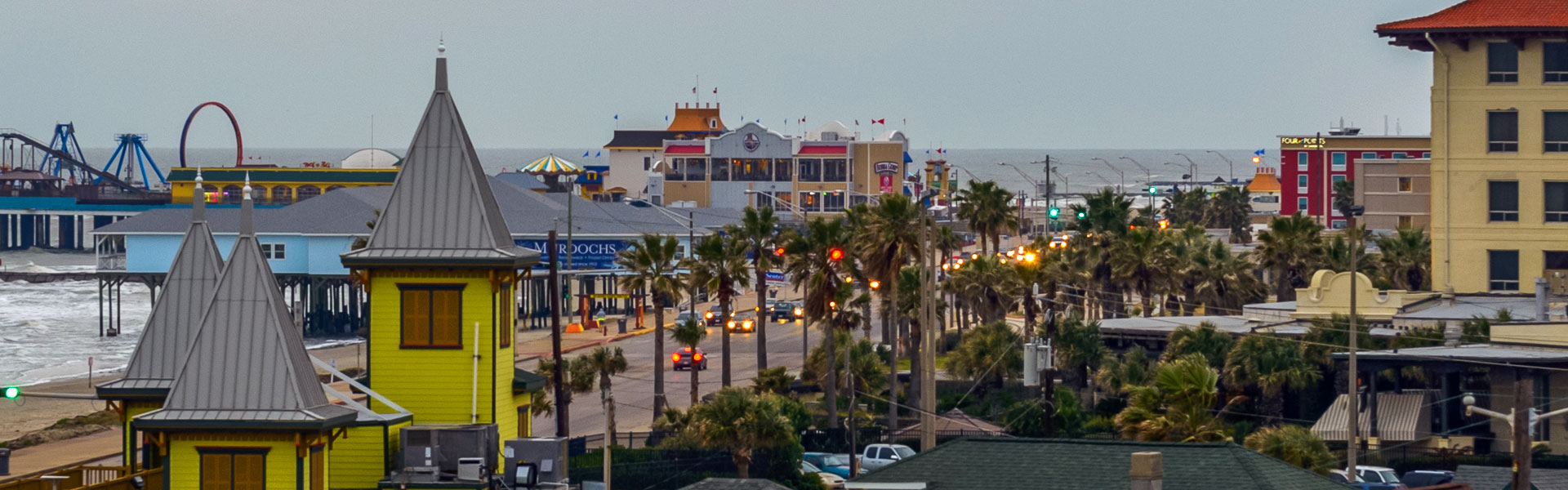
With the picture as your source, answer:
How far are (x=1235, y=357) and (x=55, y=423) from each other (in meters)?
43.0

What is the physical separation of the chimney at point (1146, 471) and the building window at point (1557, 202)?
4613cm

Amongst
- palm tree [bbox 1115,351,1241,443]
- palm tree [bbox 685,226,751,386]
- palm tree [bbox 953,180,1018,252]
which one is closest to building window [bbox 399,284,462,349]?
palm tree [bbox 1115,351,1241,443]

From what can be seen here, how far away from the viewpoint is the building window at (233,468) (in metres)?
29.5

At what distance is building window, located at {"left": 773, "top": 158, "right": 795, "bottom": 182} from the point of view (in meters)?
176

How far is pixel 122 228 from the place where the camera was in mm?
120875

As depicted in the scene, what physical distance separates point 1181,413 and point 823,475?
13.6 m

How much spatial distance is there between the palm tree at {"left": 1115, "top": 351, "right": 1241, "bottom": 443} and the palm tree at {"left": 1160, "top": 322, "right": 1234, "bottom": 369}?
17.9 m

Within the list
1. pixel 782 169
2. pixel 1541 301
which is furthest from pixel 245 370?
pixel 782 169

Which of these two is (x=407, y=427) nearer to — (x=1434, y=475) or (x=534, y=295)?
(x=1434, y=475)

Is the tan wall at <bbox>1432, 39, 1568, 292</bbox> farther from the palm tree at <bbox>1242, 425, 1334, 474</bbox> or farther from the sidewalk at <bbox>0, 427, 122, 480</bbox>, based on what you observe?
the sidewalk at <bbox>0, 427, 122, 480</bbox>

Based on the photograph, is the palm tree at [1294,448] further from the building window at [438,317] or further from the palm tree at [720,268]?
the palm tree at [720,268]

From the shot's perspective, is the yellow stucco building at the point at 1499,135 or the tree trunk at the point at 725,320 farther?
the tree trunk at the point at 725,320

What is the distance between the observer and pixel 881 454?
54.7m

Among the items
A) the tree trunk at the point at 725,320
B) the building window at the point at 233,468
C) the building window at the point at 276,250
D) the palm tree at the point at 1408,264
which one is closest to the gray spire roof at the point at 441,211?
the building window at the point at 233,468
